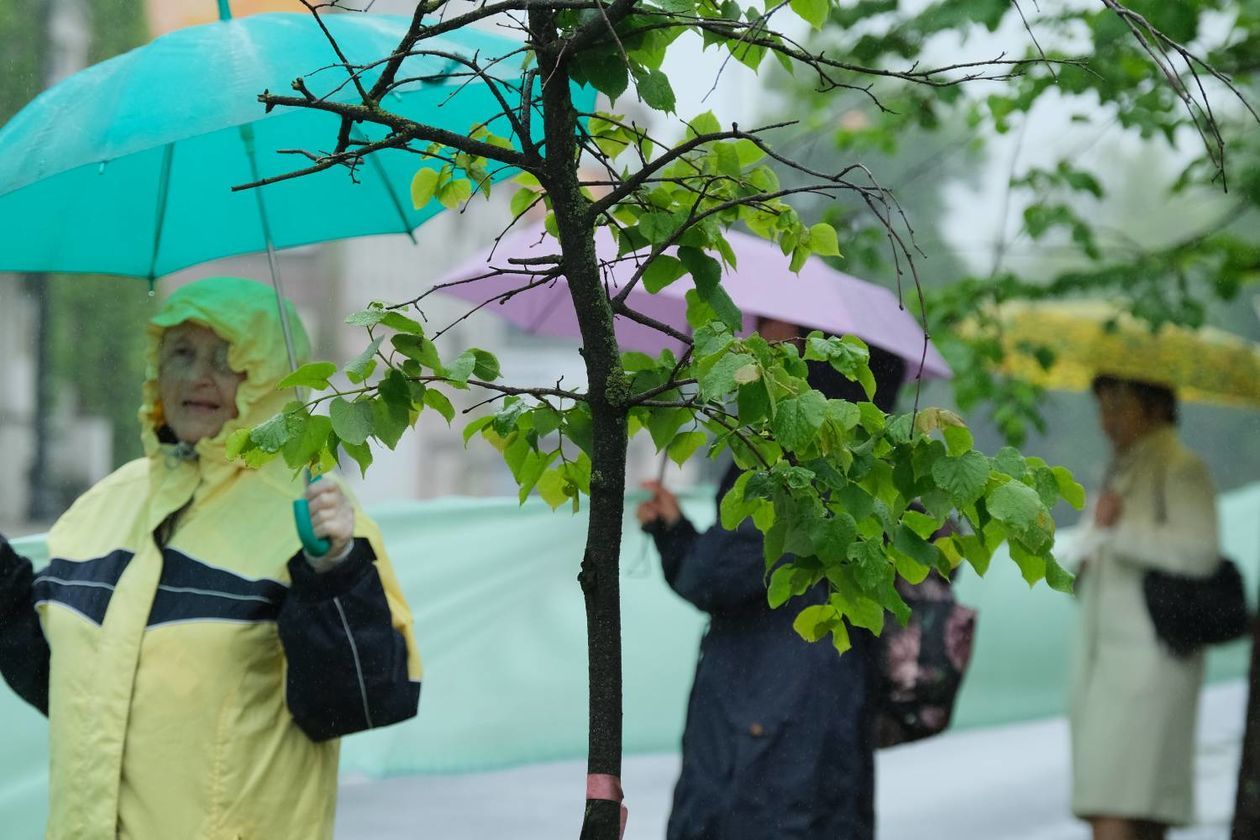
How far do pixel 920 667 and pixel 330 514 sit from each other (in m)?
1.55

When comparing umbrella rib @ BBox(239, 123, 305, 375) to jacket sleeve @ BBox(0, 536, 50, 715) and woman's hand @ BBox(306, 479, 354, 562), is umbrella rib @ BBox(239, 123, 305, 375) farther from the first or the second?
jacket sleeve @ BBox(0, 536, 50, 715)

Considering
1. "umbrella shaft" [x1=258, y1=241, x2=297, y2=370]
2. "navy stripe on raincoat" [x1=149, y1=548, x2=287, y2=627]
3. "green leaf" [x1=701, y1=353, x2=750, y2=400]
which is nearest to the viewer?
"green leaf" [x1=701, y1=353, x2=750, y2=400]

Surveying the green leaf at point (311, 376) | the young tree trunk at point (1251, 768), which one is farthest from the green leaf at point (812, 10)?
the young tree trunk at point (1251, 768)

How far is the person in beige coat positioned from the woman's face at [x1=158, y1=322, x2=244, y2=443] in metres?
3.50

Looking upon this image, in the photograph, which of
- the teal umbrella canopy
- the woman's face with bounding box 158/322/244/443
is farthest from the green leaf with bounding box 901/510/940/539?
the woman's face with bounding box 158/322/244/443

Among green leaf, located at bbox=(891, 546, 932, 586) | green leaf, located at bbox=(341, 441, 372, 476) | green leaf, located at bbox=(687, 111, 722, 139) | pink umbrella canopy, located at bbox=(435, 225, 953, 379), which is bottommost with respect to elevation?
green leaf, located at bbox=(891, 546, 932, 586)

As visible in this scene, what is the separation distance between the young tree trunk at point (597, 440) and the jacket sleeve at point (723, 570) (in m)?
1.63

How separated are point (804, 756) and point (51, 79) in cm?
1745

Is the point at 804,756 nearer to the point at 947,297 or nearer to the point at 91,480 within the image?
the point at 947,297

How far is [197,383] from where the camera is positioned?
11.1ft

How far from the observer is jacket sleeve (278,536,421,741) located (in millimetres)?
3074

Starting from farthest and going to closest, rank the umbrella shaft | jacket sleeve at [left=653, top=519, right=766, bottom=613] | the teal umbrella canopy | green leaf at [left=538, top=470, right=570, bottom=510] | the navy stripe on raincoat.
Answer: jacket sleeve at [left=653, top=519, right=766, bottom=613], the umbrella shaft, the navy stripe on raincoat, the teal umbrella canopy, green leaf at [left=538, top=470, right=570, bottom=510]

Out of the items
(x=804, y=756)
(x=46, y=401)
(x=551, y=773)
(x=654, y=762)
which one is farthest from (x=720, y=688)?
(x=46, y=401)

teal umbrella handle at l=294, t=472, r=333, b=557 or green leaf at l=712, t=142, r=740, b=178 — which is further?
teal umbrella handle at l=294, t=472, r=333, b=557
